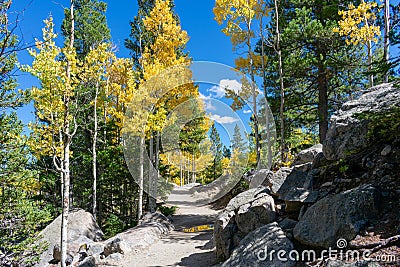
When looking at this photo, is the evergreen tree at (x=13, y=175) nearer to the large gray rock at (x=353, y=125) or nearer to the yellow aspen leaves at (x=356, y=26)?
the large gray rock at (x=353, y=125)

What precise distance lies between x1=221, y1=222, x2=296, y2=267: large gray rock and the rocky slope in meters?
0.01

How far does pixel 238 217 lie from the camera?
16.4 feet

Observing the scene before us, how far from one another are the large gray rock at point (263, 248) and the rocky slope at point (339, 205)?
13 mm

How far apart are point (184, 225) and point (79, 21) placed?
11717mm

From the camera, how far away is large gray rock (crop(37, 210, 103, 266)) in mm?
8430

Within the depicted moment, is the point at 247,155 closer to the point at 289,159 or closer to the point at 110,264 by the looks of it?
the point at 289,159

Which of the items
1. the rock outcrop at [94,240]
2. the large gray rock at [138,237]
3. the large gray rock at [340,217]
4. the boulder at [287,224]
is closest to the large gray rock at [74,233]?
the rock outcrop at [94,240]

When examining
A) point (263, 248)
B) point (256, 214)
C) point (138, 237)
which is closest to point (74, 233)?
point (138, 237)

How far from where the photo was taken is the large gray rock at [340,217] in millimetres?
2924

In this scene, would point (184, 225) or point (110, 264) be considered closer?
point (110, 264)

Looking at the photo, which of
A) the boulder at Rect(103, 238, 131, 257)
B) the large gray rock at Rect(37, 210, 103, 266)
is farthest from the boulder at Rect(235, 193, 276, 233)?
the large gray rock at Rect(37, 210, 103, 266)

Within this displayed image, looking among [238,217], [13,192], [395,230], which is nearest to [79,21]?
[13,192]

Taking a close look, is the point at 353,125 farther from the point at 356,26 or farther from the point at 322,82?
the point at 322,82

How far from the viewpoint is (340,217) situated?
3055 millimetres
